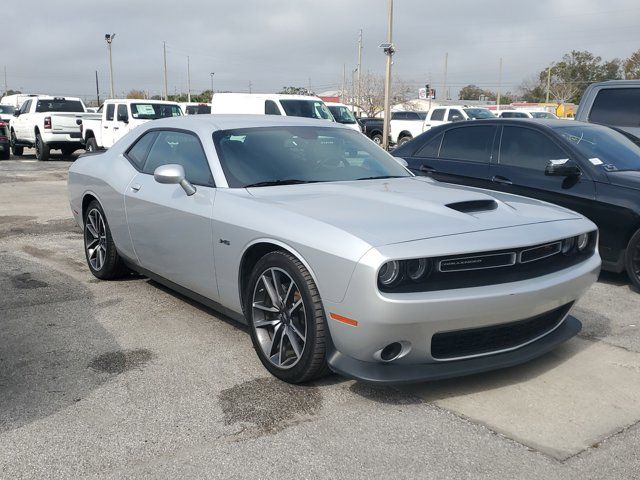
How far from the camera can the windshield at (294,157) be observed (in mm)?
4527

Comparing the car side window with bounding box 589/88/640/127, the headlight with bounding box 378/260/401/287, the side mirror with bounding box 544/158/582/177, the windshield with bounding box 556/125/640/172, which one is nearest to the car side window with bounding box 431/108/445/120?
the car side window with bounding box 589/88/640/127

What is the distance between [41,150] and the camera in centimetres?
2036

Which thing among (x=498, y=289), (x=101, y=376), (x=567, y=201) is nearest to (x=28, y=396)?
(x=101, y=376)

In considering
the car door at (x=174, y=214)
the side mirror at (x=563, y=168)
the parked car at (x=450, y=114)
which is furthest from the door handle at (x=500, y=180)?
the parked car at (x=450, y=114)

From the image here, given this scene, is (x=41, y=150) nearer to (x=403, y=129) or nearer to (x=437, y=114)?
(x=403, y=129)

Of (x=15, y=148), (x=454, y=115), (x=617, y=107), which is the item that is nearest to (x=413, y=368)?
(x=617, y=107)

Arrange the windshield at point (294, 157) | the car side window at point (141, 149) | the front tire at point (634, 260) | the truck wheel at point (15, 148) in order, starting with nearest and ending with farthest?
the windshield at point (294, 157) < the car side window at point (141, 149) < the front tire at point (634, 260) < the truck wheel at point (15, 148)

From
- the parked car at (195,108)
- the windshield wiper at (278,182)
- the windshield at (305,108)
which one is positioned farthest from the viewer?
the parked car at (195,108)

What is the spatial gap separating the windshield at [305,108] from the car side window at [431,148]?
373 inches

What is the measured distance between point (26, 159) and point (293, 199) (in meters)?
20.0

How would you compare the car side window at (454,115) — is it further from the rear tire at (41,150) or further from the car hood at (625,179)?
the car hood at (625,179)

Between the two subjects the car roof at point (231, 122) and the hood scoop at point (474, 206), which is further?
the car roof at point (231, 122)

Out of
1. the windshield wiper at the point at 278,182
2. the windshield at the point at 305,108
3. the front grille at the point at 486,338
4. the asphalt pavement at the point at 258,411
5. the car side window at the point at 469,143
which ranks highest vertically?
the windshield at the point at 305,108

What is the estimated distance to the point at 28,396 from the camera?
3.68 meters
